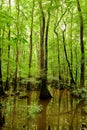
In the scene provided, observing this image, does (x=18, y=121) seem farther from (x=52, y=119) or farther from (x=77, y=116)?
(x=77, y=116)

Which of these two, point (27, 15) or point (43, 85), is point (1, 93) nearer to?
point (43, 85)

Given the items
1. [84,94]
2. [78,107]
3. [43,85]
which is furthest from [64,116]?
[43,85]

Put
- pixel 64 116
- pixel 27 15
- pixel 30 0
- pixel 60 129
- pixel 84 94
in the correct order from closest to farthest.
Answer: pixel 60 129 → pixel 64 116 → pixel 84 94 → pixel 30 0 → pixel 27 15

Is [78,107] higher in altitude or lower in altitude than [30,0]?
lower

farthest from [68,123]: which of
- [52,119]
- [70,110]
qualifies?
[70,110]

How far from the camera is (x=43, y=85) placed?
53.1ft

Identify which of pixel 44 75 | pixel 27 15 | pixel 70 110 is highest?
pixel 27 15

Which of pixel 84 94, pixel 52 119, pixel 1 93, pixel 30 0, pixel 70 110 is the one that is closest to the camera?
pixel 52 119

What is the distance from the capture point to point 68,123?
9086 millimetres

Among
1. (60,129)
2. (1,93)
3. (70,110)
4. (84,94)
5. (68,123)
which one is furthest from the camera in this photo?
(1,93)

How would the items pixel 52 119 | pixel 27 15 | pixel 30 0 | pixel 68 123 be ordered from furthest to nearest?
pixel 27 15 < pixel 30 0 < pixel 52 119 < pixel 68 123

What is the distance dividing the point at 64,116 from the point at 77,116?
595 mm

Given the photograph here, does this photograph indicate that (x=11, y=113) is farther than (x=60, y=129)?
Yes

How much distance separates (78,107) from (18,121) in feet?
15.1
